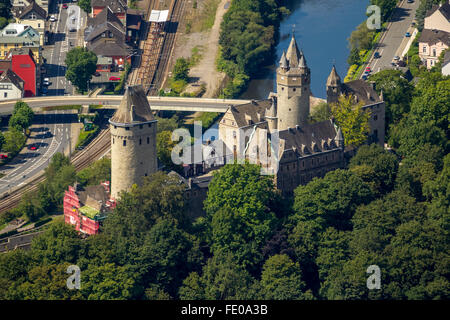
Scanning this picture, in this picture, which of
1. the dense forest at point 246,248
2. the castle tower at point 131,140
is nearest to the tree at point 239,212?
the dense forest at point 246,248

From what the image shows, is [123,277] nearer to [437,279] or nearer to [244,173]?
[244,173]

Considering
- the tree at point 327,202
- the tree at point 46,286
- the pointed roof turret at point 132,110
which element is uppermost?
the pointed roof turret at point 132,110

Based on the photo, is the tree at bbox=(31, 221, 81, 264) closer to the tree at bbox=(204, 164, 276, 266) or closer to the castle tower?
the castle tower

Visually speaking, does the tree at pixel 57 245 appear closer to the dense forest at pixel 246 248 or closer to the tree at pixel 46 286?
the dense forest at pixel 246 248

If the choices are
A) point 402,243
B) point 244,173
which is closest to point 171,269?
point 244,173

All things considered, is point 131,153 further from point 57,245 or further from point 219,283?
point 219,283

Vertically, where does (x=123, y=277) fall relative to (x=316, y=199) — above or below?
below
